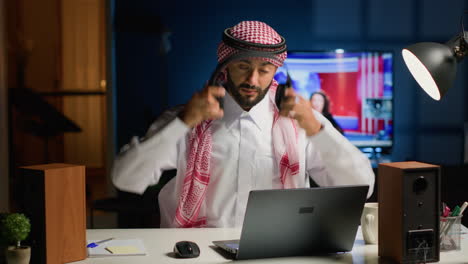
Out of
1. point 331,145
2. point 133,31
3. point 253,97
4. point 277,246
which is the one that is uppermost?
point 133,31

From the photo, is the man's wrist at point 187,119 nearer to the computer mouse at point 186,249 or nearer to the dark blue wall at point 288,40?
the computer mouse at point 186,249

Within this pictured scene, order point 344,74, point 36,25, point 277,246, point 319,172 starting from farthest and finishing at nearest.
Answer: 1. point 36,25
2. point 344,74
3. point 319,172
4. point 277,246

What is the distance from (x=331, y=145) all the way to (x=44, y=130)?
3.58m

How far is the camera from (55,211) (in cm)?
205

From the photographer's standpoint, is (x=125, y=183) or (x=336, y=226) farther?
(x=125, y=183)

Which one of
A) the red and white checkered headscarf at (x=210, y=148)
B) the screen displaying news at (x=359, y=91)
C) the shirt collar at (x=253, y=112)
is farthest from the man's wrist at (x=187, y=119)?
the screen displaying news at (x=359, y=91)

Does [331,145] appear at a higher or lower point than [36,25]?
lower

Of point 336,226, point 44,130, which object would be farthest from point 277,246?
point 44,130

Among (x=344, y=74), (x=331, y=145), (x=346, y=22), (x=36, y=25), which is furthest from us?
(x=36, y=25)

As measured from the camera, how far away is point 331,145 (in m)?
2.72

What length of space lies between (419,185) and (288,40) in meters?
3.37

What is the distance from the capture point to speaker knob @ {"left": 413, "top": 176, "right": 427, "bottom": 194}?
6.84 feet

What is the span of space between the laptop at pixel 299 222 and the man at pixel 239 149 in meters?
0.53

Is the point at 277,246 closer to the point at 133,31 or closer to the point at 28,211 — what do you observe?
the point at 28,211
